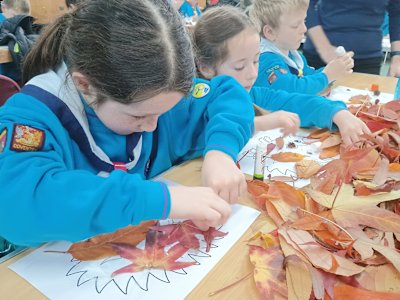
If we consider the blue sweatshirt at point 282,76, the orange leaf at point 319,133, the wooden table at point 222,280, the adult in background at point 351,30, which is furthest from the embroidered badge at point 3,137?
the adult in background at point 351,30

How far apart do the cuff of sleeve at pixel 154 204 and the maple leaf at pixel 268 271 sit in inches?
5.2

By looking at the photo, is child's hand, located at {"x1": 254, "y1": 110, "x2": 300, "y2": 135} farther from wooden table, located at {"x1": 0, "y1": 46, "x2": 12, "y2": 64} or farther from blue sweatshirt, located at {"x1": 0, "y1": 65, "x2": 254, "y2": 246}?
wooden table, located at {"x1": 0, "y1": 46, "x2": 12, "y2": 64}

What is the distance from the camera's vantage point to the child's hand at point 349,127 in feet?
2.66

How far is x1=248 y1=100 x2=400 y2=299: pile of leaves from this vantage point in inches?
16.7

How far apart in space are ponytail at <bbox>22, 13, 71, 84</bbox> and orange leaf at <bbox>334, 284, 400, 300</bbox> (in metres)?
0.57

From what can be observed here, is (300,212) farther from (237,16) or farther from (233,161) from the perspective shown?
(237,16)

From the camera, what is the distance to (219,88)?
2.84 feet

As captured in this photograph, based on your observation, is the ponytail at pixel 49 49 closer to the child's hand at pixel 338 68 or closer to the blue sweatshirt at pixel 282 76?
the blue sweatshirt at pixel 282 76

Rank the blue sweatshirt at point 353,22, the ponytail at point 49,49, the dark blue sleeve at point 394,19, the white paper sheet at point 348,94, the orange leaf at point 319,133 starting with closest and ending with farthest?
1. the ponytail at point 49,49
2. the orange leaf at point 319,133
3. the white paper sheet at point 348,94
4. the blue sweatshirt at point 353,22
5. the dark blue sleeve at point 394,19

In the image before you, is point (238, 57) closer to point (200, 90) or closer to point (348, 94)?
point (200, 90)

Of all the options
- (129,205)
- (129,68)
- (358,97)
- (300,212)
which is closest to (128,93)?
(129,68)

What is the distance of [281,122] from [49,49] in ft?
1.72

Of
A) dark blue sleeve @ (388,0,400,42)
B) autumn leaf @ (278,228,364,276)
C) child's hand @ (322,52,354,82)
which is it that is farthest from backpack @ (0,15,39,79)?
dark blue sleeve @ (388,0,400,42)

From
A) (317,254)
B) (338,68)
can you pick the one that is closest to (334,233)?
(317,254)
